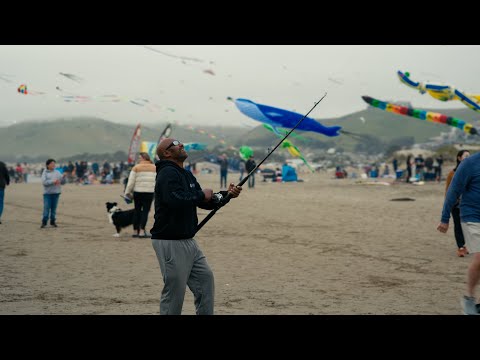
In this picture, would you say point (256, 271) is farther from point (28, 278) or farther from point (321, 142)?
point (321, 142)

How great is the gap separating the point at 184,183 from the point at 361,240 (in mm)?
7640

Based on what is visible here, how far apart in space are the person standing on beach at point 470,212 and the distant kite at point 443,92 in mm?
22548

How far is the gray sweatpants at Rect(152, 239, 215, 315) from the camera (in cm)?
510

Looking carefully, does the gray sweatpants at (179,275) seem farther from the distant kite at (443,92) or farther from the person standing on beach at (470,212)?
the distant kite at (443,92)

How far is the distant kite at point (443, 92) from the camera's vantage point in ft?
91.8

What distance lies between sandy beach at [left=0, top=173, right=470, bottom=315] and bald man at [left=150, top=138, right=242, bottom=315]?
3.95 feet

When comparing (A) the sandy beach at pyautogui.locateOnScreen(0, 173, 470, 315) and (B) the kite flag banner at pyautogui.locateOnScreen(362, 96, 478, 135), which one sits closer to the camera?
(A) the sandy beach at pyautogui.locateOnScreen(0, 173, 470, 315)

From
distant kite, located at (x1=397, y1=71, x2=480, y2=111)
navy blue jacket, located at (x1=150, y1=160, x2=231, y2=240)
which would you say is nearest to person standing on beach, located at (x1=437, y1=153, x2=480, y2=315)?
navy blue jacket, located at (x1=150, y1=160, x2=231, y2=240)

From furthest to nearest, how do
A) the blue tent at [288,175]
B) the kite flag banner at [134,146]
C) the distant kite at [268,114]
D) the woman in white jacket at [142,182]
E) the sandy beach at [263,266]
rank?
the blue tent at [288,175], the kite flag banner at [134,146], the distant kite at [268,114], the woman in white jacket at [142,182], the sandy beach at [263,266]

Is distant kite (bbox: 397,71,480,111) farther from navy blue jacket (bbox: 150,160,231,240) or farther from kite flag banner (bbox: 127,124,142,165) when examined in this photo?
navy blue jacket (bbox: 150,160,231,240)

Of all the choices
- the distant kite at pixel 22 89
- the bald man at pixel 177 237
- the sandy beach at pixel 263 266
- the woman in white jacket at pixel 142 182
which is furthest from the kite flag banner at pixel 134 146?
the bald man at pixel 177 237

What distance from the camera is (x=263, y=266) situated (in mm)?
9320

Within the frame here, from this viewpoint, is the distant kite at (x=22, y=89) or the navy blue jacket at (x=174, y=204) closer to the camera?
the navy blue jacket at (x=174, y=204)

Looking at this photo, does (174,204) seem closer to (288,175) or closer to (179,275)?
(179,275)
